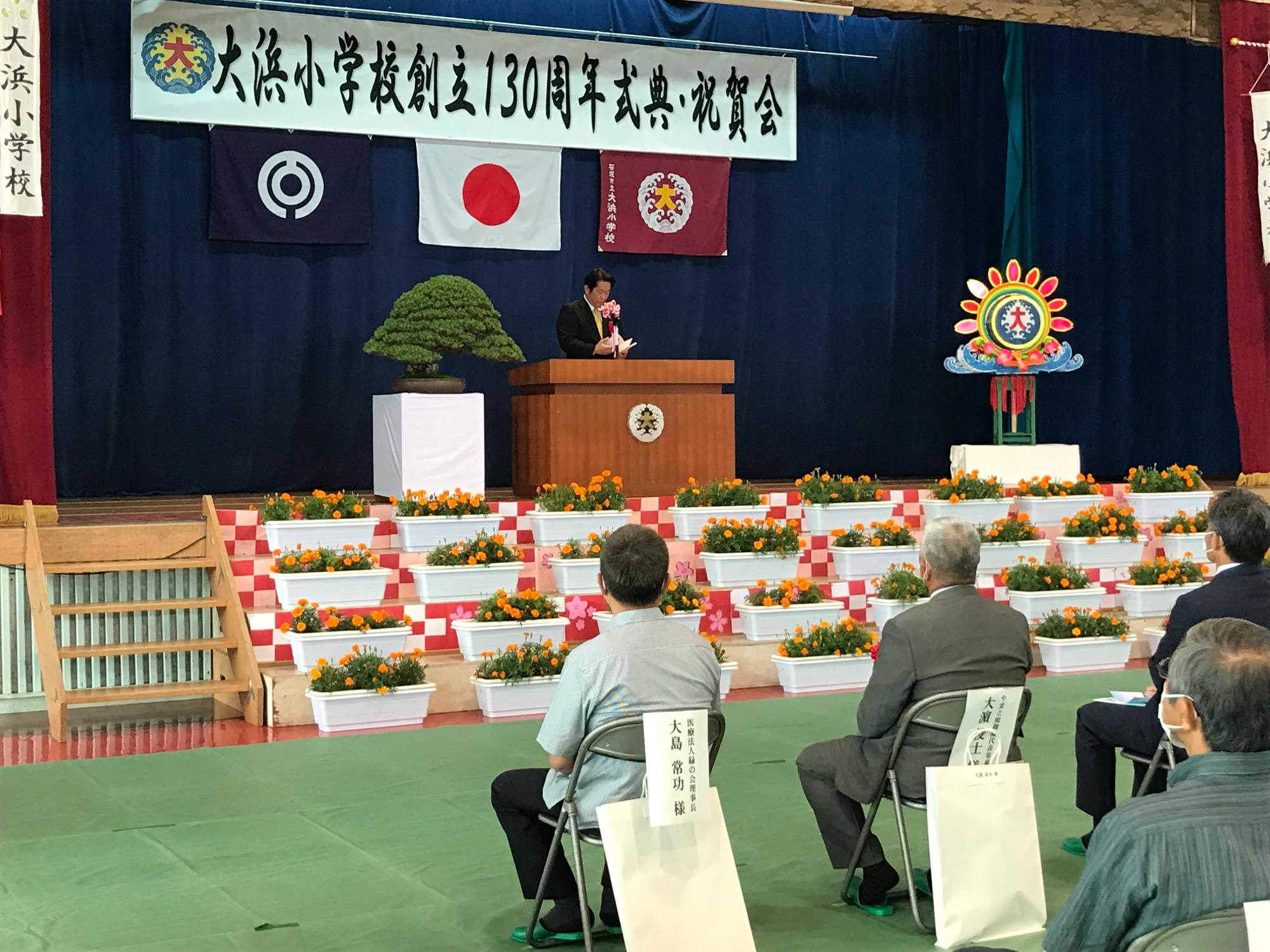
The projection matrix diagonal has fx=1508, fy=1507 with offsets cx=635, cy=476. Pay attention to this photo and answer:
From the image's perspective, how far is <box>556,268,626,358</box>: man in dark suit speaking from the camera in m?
7.90

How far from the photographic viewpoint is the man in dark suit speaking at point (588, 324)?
790cm

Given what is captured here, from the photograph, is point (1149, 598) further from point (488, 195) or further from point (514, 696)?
point (488, 195)

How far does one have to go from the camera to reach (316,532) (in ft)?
22.2

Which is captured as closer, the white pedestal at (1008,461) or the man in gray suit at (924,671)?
the man in gray suit at (924,671)

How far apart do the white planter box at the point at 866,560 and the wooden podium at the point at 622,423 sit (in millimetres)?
840

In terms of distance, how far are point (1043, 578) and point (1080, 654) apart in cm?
54

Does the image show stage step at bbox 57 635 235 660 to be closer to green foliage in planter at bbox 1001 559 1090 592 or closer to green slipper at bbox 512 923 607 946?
green slipper at bbox 512 923 607 946

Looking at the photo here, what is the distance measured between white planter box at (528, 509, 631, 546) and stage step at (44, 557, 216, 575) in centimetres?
150

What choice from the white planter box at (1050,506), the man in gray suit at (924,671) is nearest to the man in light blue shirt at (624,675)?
the man in gray suit at (924,671)

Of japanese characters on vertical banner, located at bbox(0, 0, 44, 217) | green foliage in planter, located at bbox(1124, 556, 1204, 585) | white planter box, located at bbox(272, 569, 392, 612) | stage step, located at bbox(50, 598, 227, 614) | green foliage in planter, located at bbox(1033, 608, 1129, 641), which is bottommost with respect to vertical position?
green foliage in planter, located at bbox(1033, 608, 1129, 641)

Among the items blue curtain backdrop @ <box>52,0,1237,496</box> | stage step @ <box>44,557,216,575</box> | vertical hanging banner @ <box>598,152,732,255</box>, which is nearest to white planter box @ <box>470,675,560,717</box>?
stage step @ <box>44,557,216,575</box>

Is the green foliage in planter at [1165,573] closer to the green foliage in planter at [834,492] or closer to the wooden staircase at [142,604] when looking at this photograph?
the green foliage in planter at [834,492]

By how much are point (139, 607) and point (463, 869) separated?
2.96m

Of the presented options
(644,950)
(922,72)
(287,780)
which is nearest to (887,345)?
(922,72)
